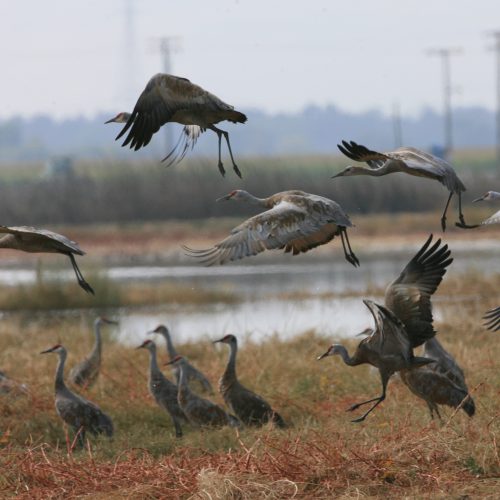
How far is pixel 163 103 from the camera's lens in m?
7.88

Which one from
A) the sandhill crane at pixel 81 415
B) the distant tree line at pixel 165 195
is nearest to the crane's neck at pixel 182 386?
the sandhill crane at pixel 81 415

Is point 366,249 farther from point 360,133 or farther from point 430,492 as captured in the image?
point 360,133

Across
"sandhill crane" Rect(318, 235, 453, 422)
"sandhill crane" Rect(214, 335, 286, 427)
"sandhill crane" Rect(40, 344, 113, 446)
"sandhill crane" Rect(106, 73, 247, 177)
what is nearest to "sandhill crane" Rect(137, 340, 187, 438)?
"sandhill crane" Rect(214, 335, 286, 427)

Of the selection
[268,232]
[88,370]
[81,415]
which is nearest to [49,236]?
[268,232]

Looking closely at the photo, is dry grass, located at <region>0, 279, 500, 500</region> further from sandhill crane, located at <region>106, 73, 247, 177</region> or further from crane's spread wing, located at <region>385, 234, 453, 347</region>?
sandhill crane, located at <region>106, 73, 247, 177</region>

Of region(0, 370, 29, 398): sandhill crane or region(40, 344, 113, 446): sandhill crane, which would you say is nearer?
region(40, 344, 113, 446): sandhill crane

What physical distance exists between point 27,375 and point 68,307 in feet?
25.3

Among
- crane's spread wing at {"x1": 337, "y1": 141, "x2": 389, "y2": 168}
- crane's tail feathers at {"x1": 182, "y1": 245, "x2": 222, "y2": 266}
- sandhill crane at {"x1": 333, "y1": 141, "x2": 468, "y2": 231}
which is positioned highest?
crane's spread wing at {"x1": 337, "y1": 141, "x2": 389, "y2": 168}

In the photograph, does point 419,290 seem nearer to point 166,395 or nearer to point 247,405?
point 247,405

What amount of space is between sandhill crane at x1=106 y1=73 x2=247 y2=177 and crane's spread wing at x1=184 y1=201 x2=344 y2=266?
350 mm

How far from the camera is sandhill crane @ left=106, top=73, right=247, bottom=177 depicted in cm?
774

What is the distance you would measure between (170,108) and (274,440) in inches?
87.4

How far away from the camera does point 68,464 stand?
7.77 metres

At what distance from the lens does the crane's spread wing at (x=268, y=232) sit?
24.4 ft
